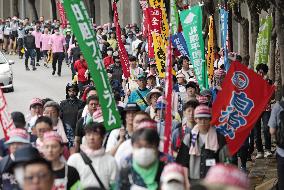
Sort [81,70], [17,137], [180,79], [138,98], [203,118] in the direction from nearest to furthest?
1. [17,137]
2. [203,118]
3. [138,98]
4. [180,79]
5. [81,70]

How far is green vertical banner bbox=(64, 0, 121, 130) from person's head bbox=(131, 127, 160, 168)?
5.35ft

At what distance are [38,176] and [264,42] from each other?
1249cm

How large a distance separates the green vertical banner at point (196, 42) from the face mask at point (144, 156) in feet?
22.0

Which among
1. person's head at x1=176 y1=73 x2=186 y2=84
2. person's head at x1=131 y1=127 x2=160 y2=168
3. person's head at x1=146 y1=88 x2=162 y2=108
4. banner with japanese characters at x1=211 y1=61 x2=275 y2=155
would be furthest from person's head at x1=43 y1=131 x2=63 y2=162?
person's head at x1=176 y1=73 x2=186 y2=84

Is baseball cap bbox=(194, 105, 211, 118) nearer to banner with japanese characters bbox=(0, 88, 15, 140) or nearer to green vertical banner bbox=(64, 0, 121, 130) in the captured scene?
green vertical banner bbox=(64, 0, 121, 130)

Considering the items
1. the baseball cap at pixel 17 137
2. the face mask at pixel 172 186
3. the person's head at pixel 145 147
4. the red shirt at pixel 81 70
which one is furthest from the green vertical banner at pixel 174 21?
the face mask at pixel 172 186

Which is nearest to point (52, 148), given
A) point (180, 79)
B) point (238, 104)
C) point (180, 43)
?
point (238, 104)

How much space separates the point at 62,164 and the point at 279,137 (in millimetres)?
3360

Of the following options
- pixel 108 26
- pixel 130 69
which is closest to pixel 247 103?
pixel 130 69

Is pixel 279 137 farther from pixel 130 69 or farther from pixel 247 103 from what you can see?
pixel 130 69

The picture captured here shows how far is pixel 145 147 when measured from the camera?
7793 millimetres

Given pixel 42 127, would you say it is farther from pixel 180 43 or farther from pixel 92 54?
pixel 180 43

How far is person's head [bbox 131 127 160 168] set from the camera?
7738 millimetres

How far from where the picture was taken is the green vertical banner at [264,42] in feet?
60.5
